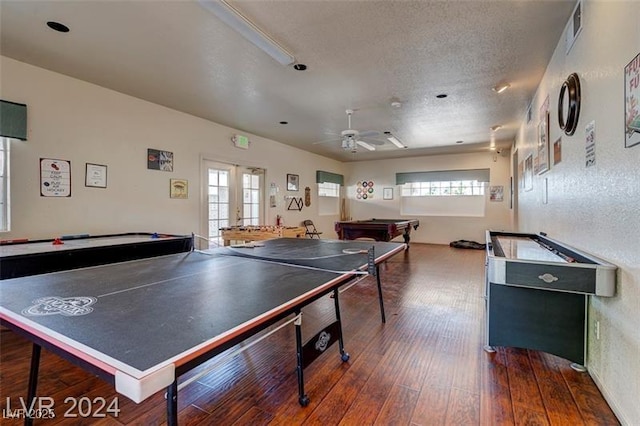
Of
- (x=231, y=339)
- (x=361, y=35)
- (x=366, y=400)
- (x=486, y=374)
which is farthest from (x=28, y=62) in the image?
(x=486, y=374)

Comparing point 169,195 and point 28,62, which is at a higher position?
point 28,62

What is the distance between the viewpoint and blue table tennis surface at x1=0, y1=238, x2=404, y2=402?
0.98 meters

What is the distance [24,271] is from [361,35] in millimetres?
3404

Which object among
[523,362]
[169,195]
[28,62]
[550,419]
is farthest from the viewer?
[169,195]

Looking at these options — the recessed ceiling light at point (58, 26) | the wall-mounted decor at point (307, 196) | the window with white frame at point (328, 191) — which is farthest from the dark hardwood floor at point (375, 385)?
the window with white frame at point (328, 191)

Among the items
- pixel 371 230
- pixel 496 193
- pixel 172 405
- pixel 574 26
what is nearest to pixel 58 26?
pixel 172 405

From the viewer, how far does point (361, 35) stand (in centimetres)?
268

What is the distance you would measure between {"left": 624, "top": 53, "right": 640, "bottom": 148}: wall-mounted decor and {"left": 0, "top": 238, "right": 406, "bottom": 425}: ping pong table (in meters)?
1.51

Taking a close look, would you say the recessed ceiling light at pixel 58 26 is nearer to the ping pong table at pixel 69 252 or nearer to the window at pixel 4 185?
the window at pixel 4 185

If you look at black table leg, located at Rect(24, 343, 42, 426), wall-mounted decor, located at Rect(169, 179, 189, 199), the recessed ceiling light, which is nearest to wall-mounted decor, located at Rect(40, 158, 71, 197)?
wall-mounted decor, located at Rect(169, 179, 189, 199)

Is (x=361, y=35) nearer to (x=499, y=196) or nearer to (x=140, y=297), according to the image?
(x=140, y=297)

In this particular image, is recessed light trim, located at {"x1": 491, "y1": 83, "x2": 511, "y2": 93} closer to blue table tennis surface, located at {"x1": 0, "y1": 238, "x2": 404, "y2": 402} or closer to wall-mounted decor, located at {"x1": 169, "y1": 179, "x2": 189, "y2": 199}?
blue table tennis surface, located at {"x1": 0, "y1": 238, "x2": 404, "y2": 402}

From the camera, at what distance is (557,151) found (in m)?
2.81

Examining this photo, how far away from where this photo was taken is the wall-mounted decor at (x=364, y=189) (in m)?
9.95
